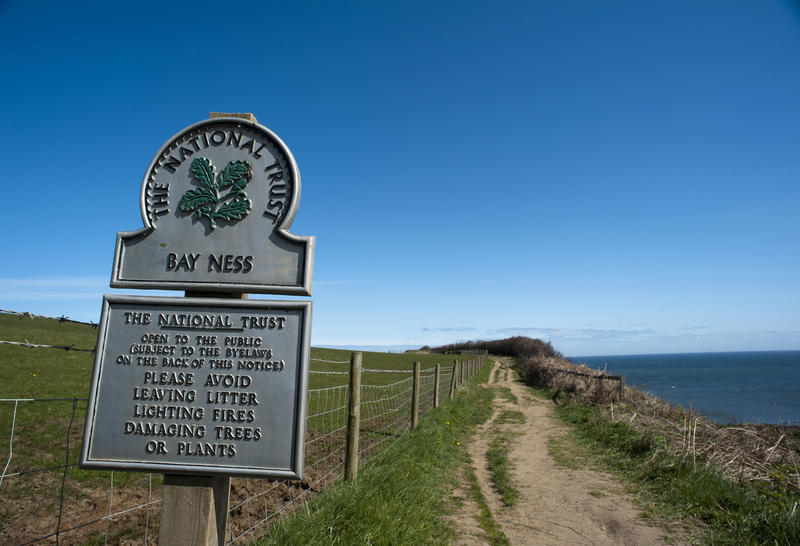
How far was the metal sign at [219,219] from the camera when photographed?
2.91 metres

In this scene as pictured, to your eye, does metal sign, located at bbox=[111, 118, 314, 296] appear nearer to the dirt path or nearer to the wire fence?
the wire fence

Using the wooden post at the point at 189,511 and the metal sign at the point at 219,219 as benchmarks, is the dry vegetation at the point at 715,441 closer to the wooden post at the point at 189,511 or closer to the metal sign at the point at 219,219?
the wooden post at the point at 189,511

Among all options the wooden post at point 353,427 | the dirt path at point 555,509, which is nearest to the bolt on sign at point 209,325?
the wooden post at point 353,427

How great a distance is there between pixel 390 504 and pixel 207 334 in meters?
2.67

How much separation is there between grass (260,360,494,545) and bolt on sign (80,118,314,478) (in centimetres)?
122

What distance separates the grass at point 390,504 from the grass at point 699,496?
8.43 feet

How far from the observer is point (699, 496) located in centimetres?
528

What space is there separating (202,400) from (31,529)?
3637 millimetres

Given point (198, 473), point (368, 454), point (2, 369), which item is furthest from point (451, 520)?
point (2, 369)

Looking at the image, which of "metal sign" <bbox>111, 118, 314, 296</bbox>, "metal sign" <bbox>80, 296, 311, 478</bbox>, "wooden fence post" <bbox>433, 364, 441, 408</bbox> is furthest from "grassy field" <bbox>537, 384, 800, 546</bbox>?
"metal sign" <bbox>111, 118, 314, 296</bbox>

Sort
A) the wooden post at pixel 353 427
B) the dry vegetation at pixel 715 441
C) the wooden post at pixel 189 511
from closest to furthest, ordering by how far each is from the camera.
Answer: the wooden post at pixel 189 511 < the wooden post at pixel 353 427 < the dry vegetation at pixel 715 441

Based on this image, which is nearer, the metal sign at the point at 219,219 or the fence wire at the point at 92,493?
the metal sign at the point at 219,219

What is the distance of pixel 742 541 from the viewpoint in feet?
13.8

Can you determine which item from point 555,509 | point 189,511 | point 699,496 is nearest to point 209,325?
point 189,511
